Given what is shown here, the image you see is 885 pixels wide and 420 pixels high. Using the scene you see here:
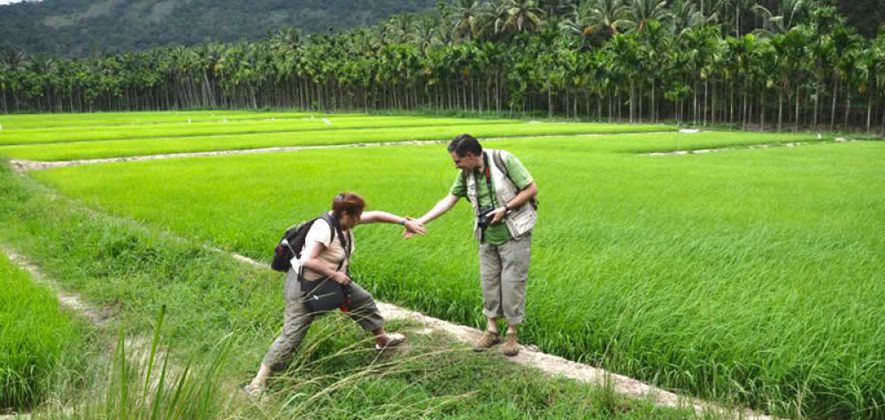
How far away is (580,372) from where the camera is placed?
5.40 metres

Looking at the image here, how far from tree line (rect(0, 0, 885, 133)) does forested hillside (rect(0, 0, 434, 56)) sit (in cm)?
4943

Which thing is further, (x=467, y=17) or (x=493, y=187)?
(x=467, y=17)

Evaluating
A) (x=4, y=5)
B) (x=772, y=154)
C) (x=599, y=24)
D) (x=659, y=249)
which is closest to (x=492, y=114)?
(x=599, y=24)

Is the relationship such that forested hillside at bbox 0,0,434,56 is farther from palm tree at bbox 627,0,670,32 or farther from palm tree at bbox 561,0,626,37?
palm tree at bbox 627,0,670,32

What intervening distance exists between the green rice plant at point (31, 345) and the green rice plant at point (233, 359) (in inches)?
18.0

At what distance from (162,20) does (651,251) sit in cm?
18165


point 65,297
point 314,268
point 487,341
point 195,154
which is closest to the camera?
point 314,268

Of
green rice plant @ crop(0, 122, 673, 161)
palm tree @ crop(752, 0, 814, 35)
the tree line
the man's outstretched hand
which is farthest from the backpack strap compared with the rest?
palm tree @ crop(752, 0, 814, 35)

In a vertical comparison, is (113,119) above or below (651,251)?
above

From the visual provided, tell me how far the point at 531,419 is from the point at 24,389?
3.42m

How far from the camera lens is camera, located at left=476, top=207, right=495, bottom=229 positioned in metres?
5.60

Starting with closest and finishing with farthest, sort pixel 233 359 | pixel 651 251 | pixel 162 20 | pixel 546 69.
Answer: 1. pixel 233 359
2. pixel 651 251
3. pixel 546 69
4. pixel 162 20

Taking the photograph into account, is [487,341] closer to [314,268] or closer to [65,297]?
[314,268]

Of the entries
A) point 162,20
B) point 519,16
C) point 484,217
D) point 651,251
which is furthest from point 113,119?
point 162,20
